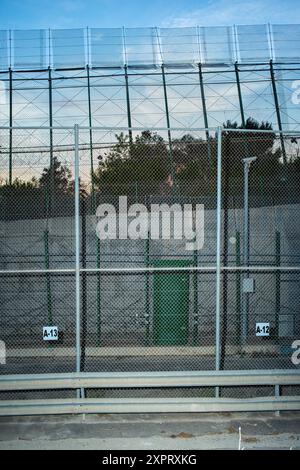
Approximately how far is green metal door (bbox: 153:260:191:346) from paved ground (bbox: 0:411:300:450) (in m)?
4.86

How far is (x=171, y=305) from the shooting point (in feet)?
37.8

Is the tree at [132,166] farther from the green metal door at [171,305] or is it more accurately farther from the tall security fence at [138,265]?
the green metal door at [171,305]

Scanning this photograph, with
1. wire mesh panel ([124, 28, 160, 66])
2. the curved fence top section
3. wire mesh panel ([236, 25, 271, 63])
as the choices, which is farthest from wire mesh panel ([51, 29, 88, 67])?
wire mesh panel ([236, 25, 271, 63])

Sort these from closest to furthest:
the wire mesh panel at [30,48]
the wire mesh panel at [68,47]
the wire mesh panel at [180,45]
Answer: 1. the wire mesh panel at [30,48]
2. the wire mesh panel at [68,47]
3. the wire mesh panel at [180,45]

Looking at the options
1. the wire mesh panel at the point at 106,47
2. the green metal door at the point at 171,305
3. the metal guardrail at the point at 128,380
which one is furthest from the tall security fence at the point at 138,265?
the wire mesh panel at the point at 106,47

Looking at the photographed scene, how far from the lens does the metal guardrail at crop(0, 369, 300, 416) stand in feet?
20.1

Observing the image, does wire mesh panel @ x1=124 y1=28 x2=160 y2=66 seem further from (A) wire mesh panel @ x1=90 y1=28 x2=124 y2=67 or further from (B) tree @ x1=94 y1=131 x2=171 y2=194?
(B) tree @ x1=94 y1=131 x2=171 y2=194

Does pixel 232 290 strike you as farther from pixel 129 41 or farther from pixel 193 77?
pixel 129 41

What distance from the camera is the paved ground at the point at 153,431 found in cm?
558

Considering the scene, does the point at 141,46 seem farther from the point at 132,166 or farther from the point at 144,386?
the point at 144,386

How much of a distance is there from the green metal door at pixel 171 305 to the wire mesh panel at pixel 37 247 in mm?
2362

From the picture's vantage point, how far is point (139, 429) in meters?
5.98

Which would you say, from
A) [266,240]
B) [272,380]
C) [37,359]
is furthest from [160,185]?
[272,380]

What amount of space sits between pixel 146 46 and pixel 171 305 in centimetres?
1246
